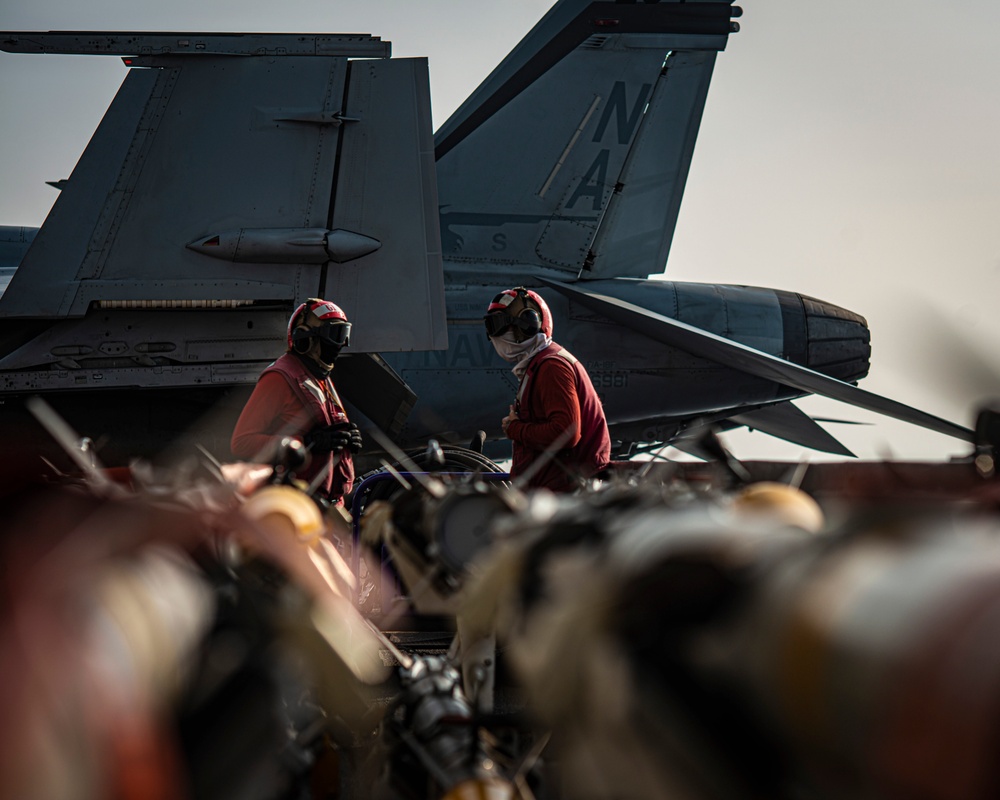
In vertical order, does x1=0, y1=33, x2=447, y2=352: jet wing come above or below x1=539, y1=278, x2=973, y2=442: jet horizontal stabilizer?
above

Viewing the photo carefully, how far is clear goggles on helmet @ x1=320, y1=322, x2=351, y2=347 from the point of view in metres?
5.15

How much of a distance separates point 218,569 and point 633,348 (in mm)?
8942

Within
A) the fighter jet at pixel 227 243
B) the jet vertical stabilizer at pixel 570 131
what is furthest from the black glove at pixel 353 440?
the jet vertical stabilizer at pixel 570 131

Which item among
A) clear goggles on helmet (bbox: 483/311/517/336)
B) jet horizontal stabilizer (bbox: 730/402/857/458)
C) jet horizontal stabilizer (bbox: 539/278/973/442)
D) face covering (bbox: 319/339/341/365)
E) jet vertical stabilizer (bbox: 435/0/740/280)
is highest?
jet vertical stabilizer (bbox: 435/0/740/280)

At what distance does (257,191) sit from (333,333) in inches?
143

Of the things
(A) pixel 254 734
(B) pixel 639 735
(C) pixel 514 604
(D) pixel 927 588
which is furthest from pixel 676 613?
(A) pixel 254 734

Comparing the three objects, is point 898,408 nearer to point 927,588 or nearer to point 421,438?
point 421,438

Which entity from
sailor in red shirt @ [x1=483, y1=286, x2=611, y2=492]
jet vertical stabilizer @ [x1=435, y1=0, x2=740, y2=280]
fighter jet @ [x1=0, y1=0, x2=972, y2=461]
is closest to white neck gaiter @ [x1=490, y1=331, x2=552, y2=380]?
sailor in red shirt @ [x1=483, y1=286, x2=611, y2=492]

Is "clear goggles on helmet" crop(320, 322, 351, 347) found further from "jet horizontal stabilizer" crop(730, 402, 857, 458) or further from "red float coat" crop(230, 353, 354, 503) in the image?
"jet horizontal stabilizer" crop(730, 402, 857, 458)

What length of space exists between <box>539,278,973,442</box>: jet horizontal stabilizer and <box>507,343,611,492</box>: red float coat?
4.99 m

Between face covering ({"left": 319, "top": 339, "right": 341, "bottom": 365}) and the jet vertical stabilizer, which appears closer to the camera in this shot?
face covering ({"left": 319, "top": 339, "right": 341, "bottom": 365})

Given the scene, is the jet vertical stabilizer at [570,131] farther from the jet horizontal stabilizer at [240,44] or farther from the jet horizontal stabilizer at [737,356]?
the jet horizontal stabilizer at [240,44]

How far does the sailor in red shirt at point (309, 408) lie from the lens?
457 centimetres

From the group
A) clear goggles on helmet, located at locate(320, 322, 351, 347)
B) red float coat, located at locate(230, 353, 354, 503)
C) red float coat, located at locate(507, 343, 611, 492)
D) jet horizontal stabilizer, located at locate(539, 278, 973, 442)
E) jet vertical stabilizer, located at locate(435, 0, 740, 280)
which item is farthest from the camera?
jet vertical stabilizer, located at locate(435, 0, 740, 280)
